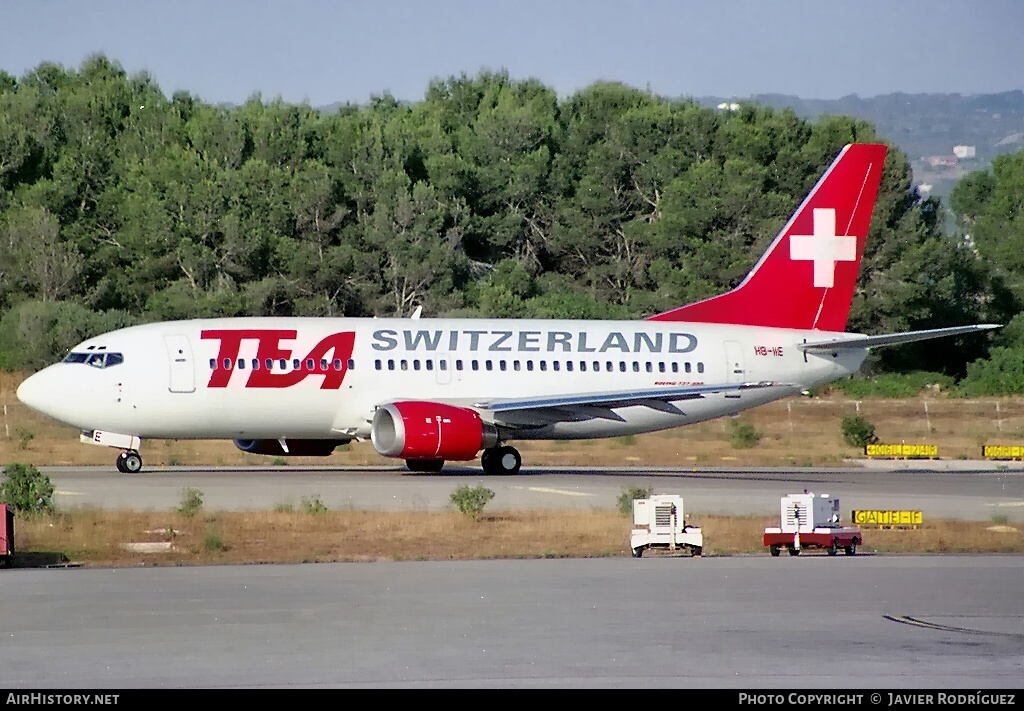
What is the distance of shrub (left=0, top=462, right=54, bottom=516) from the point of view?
2359cm

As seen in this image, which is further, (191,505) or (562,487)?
(562,487)

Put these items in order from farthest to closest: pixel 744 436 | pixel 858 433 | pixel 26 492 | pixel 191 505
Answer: pixel 744 436 < pixel 858 433 < pixel 191 505 < pixel 26 492

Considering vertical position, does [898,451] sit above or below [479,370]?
below

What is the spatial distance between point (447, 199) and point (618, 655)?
6581cm

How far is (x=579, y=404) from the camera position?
34.4 m

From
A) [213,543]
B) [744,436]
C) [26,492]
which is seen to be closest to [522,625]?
[213,543]

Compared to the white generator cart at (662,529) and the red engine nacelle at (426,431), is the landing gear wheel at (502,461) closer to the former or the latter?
the red engine nacelle at (426,431)

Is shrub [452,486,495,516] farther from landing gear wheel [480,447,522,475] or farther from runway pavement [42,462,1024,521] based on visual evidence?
landing gear wheel [480,447,522,475]

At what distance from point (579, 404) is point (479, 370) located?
2311mm

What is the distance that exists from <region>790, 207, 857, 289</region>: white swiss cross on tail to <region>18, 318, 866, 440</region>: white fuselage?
4.57 ft

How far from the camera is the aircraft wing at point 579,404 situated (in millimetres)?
34125

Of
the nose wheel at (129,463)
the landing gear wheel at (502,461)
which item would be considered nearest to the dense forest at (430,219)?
the nose wheel at (129,463)

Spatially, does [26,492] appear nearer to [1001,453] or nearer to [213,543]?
[213,543]

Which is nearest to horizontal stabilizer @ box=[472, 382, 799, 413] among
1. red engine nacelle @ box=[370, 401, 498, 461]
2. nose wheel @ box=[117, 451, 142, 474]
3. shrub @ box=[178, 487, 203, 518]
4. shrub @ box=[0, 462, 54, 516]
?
red engine nacelle @ box=[370, 401, 498, 461]
